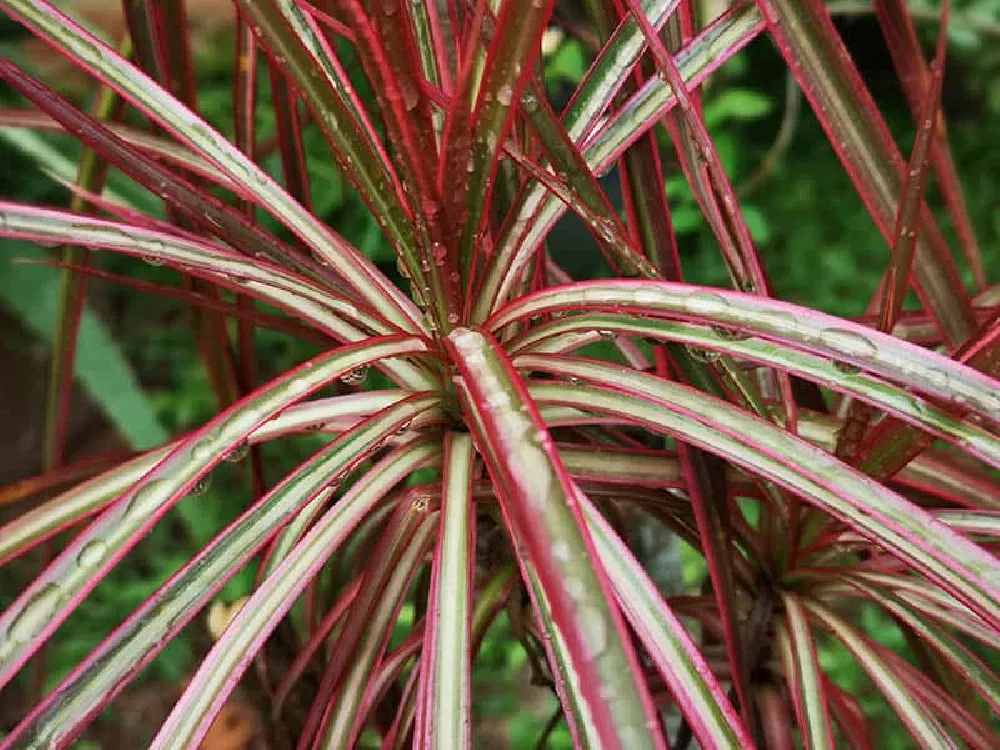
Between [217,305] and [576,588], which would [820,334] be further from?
[217,305]

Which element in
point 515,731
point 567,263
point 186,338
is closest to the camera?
point 515,731

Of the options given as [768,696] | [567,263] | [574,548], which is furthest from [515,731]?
[574,548]

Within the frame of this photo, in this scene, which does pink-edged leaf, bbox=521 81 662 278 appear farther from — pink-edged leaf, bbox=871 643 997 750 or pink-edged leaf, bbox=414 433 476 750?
pink-edged leaf, bbox=871 643 997 750

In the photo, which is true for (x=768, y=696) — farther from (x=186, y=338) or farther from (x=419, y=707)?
(x=186, y=338)

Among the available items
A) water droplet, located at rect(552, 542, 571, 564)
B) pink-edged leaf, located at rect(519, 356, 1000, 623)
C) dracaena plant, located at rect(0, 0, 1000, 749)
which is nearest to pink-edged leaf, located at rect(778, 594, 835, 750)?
dracaena plant, located at rect(0, 0, 1000, 749)

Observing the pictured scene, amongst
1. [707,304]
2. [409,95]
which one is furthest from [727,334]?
[409,95]

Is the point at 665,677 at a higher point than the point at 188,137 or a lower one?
lower

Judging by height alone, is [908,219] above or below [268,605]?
above
